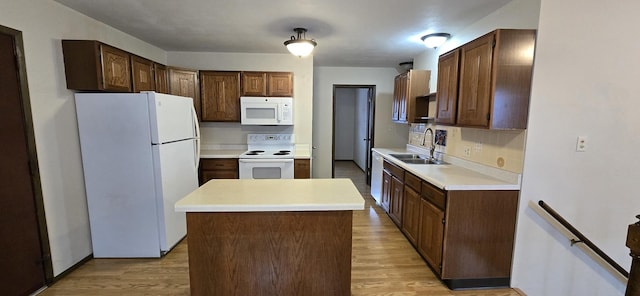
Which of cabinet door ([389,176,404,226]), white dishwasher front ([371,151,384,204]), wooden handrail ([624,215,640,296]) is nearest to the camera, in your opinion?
wooden handrail ([624,215,640,296])

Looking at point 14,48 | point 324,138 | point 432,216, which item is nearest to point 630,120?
point 432,216

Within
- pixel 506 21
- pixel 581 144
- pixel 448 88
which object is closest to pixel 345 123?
pixel 448 88

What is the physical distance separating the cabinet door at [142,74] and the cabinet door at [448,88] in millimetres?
3268

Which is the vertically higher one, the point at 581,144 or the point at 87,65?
the point at 87,65

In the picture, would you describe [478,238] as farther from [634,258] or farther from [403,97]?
[403,97]

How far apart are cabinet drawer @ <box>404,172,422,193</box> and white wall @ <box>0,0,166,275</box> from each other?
3178 mm

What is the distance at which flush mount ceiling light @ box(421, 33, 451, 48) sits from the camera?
3076 mm

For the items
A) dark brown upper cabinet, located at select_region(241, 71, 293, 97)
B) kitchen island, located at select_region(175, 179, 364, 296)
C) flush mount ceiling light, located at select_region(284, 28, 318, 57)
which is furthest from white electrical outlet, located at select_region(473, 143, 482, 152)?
dark brown upper cabinet, located at select_region(241, 71, 293, 97)

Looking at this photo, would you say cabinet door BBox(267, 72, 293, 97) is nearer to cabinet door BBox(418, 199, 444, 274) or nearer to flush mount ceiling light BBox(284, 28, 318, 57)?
flush mount ceiling light BBox(284, 28, 318, 57)

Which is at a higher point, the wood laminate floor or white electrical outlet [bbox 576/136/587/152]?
white electrical outlet [bbox 576/136/587/152]

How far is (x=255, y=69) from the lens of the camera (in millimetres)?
4164

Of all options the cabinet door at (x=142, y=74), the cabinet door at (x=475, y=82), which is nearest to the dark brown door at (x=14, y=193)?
the cabinet door at (x=142, y=74)

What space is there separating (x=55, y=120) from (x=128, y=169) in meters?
0.66

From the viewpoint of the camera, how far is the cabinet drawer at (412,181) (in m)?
2.62
